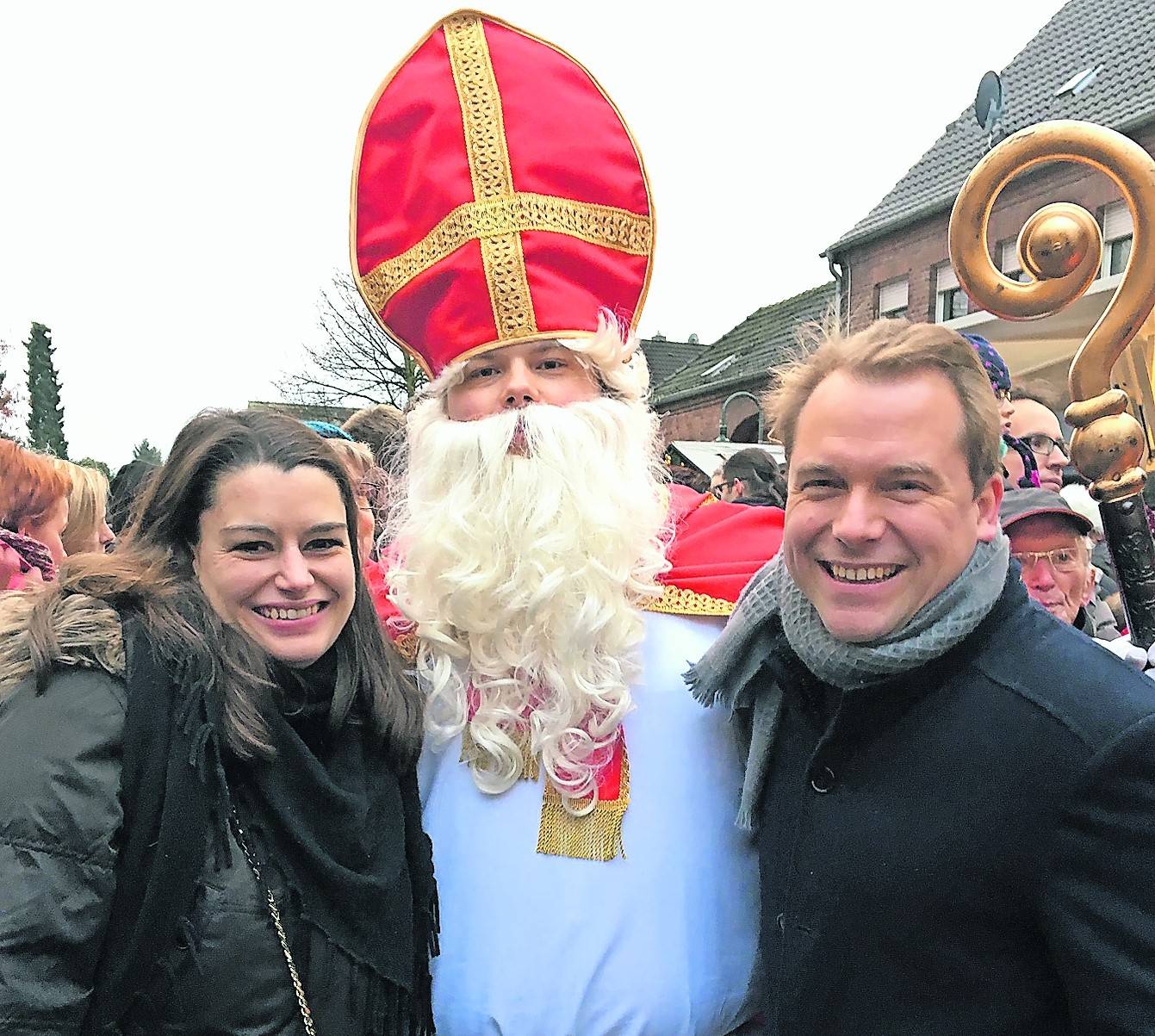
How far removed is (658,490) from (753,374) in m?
18.2

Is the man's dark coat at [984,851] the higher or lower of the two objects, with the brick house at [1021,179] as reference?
lower

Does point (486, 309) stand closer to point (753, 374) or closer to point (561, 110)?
point (561, 110)

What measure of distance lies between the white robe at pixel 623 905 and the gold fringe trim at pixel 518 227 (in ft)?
3.58

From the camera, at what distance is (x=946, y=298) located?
1504 cm

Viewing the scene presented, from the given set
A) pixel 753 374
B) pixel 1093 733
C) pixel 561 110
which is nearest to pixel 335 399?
pixel 753 374

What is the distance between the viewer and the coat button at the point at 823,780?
1.48 m

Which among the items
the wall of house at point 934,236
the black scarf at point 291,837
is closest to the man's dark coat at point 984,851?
the black scarf at point 291,837

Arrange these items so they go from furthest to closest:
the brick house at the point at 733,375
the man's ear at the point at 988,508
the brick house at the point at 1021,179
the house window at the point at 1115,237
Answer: the brick house at the point at 733,375, the brick house at the point at 1021,179, the house window at the point at 1115,237, the man's ear at the point at 988,508

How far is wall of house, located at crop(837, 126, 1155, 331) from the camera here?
11.5 meters

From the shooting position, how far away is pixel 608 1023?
1784 millimetres

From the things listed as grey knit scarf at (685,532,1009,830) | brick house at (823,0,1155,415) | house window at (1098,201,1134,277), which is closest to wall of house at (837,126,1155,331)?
brick house at (823,0,1155,415)

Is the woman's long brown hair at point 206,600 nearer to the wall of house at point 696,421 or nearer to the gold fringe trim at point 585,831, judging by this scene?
the gold fringe trim at point 585,831

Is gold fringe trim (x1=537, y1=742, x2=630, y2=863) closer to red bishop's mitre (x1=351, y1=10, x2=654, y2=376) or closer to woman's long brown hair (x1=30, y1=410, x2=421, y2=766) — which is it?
woman's long brown hair (x1=30, y1=410, x2=421, y2=766)

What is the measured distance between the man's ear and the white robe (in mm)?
736
